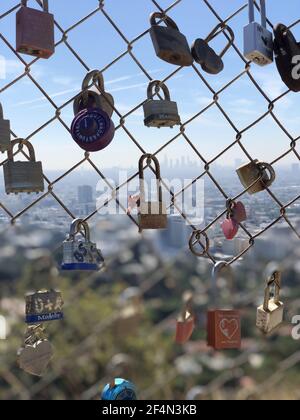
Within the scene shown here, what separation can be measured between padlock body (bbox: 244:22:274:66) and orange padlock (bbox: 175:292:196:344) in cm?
60

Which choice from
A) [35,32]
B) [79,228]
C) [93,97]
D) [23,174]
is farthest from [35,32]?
[79,228]

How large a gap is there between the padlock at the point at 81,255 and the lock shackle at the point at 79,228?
1cm

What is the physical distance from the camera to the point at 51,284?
52.1 inches

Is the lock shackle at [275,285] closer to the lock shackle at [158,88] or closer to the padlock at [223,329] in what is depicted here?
the padlock at [223,329]

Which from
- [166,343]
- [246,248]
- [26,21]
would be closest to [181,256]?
[246,248]

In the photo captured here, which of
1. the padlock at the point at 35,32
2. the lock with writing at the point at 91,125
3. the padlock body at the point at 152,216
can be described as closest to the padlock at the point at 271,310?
the padlock body at the point at 152,216

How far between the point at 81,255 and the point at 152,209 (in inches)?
8.5

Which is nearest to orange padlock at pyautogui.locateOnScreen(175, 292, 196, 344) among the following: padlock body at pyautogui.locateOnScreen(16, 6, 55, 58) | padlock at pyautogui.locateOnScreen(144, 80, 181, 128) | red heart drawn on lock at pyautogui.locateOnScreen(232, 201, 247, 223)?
red heart drawn on lock at pyautogui.locateOnScreen(232, 201, 247, 223)

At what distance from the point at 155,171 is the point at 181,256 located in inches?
17.0

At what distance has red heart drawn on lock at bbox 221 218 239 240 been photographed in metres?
1.60

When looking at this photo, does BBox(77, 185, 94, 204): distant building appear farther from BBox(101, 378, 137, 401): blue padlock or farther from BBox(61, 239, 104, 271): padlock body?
BBox(101, 378, 137, 401): blue padlock

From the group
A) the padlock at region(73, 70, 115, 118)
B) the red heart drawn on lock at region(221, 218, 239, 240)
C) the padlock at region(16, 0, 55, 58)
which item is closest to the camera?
the padlock at region(16, 0, 55, 58)
